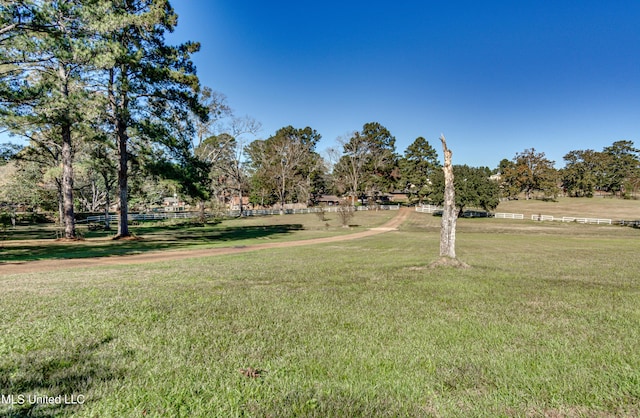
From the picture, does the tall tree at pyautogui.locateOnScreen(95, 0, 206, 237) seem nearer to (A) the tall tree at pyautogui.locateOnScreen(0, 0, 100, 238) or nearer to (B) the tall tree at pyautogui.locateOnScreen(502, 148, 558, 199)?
(A) the tall tree at pyautogui.locateOnScreen(0, 0, 100, 238)

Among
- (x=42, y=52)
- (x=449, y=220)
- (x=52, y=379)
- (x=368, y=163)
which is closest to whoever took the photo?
(x=52, y=379)

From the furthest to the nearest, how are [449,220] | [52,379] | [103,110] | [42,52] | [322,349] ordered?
1. [103,110]
2. [42,52]
3. [449,220]
4. [322,349]
5. [52,379]

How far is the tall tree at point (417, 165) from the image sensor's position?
72750 millimetres

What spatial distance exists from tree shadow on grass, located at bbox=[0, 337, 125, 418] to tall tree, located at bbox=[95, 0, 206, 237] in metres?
19.5

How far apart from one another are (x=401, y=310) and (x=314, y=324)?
5.85 ft

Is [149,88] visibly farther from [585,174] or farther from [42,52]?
[585,174]

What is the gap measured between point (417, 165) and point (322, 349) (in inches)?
3002

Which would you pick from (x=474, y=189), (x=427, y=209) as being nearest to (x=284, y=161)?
(x=427, y=209)

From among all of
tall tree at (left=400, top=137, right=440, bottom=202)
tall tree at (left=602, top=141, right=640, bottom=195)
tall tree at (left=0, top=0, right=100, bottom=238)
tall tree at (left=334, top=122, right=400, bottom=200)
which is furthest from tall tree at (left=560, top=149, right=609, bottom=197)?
tall tree at (left=0, top=0, right=100, bottom=238)

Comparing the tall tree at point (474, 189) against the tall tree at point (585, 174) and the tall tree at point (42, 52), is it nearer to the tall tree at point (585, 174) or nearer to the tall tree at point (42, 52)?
the tall tree at point (42, 52)

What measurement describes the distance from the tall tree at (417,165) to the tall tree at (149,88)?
58064 millimetres

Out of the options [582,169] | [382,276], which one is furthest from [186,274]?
[582,169]

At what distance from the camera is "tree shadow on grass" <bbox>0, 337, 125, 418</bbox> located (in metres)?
2.83

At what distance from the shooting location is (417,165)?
247 feet
